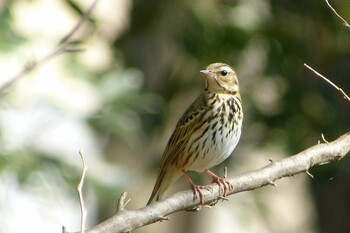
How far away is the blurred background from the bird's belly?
1684 millimetres

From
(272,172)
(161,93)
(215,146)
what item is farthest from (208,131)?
(161,93)

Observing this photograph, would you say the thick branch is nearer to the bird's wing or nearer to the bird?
the bird

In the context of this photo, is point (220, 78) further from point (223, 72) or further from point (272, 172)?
point (272, 172)

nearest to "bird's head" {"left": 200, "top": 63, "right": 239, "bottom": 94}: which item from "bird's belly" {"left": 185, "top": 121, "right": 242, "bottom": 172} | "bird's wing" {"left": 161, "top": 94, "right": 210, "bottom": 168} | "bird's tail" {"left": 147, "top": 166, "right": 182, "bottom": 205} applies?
"bird's wing" {"left": 161, "top": 94, "right": 210, "bottom": 168}

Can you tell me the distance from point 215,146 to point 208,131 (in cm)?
16

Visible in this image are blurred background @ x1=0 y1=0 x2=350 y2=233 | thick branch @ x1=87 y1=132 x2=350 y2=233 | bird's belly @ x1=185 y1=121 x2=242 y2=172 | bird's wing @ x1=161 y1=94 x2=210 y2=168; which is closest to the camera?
thick branch @ x1=87 y1=132 x2=350 y2=233

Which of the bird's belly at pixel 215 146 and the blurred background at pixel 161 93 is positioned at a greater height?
the blurred background at pixel 161 93

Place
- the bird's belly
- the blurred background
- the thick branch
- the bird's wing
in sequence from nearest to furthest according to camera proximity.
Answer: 1. the thick branch
2. the bird's belly
3. the bird's wing
4. the blurred background

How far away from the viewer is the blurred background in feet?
31.6

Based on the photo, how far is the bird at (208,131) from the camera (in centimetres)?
802

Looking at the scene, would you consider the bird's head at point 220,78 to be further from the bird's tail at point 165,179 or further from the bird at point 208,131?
the bird's tail at point 165,179

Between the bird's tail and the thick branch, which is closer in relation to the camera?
the thick branch

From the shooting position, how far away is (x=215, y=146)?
314 inches

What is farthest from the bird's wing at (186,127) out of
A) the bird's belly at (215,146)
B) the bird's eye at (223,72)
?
the bird's eye at (223,72)
